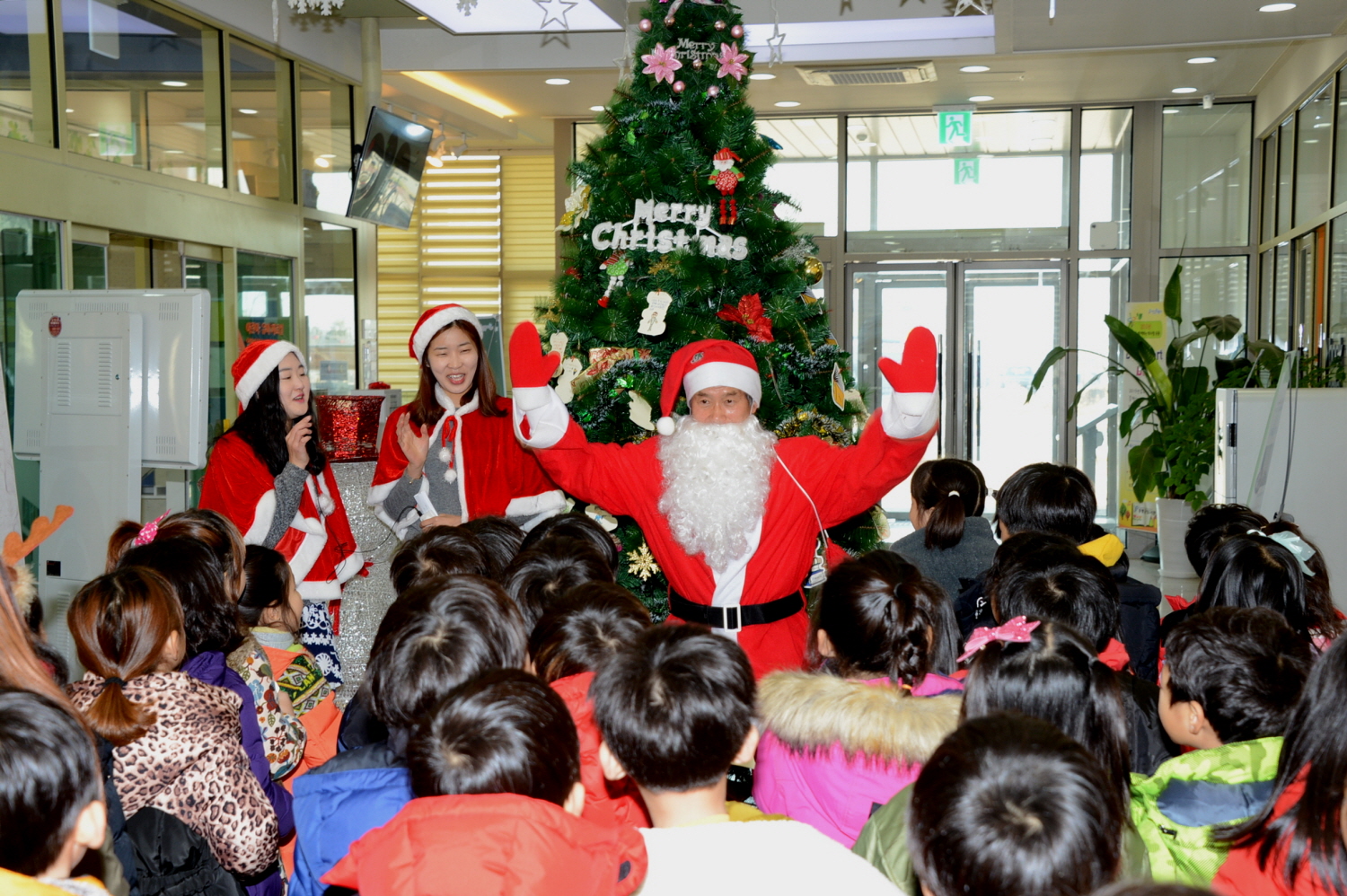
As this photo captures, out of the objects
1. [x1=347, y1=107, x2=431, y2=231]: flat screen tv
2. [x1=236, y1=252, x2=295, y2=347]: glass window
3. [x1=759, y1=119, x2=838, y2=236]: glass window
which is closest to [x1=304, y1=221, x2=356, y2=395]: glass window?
[x1=236, y1=252, x2=295, y2=347]: glass window

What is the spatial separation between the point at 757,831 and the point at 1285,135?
7880 mm

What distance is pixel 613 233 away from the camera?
142 inches

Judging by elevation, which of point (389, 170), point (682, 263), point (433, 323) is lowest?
point (433, 323)

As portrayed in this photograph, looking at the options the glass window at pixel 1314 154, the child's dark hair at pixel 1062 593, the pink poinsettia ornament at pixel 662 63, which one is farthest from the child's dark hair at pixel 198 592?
the glass window at pixel 1314 154

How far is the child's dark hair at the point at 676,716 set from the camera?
4.70ft

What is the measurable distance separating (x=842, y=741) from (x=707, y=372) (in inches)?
58.4

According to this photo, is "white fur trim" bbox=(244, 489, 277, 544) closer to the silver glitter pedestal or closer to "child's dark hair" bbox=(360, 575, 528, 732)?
the silver glitter pedestal

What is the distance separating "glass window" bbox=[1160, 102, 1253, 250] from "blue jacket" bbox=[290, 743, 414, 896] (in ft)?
27.3

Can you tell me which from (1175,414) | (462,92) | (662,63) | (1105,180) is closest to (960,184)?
(1105,180)

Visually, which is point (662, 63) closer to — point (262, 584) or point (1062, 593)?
point (262, 584)

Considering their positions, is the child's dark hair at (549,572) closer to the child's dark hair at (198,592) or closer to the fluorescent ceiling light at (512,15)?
the child's dark hair at (198,592)

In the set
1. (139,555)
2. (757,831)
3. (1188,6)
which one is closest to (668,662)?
(757,831)

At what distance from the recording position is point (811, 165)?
29.7 feet

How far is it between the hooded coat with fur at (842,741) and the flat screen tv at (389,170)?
578 cm
